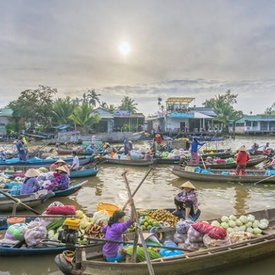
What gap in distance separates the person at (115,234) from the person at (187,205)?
7.75 ft

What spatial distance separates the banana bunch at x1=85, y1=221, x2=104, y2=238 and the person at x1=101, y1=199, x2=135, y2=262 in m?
0.81

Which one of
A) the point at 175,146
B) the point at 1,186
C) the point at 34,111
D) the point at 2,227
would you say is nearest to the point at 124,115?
the point at 34,111

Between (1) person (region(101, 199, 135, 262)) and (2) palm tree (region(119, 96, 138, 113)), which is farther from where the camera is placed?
(2) palm tree (region(119, 96, 138, 113))

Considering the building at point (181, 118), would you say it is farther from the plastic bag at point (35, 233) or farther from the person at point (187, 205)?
the plastic bag at point (35, 233)

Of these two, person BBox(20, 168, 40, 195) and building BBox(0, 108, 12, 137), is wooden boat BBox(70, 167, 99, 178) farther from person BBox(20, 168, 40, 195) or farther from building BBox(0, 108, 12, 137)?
building BBox(0, 108, 12, 137)

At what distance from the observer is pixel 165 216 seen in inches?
261

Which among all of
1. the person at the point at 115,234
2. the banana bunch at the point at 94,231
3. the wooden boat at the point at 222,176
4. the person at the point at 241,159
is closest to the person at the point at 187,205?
the banana bunch at the point at 94,231

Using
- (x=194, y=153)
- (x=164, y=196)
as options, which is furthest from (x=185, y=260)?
(x=194, y=153)

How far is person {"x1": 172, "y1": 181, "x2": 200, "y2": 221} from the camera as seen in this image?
6.66 meters

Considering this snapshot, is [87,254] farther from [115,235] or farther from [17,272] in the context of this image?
[17,272]

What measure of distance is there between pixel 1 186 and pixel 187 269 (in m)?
7.10

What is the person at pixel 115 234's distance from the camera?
4535 millimetres

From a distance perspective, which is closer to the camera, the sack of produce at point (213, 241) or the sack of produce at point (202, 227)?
the sack of produce at point (213, 241)

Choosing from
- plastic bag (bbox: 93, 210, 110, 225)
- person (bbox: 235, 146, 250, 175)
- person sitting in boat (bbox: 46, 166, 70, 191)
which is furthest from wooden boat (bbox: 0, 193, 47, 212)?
person (bbox: 235, 146, 250, 175)
